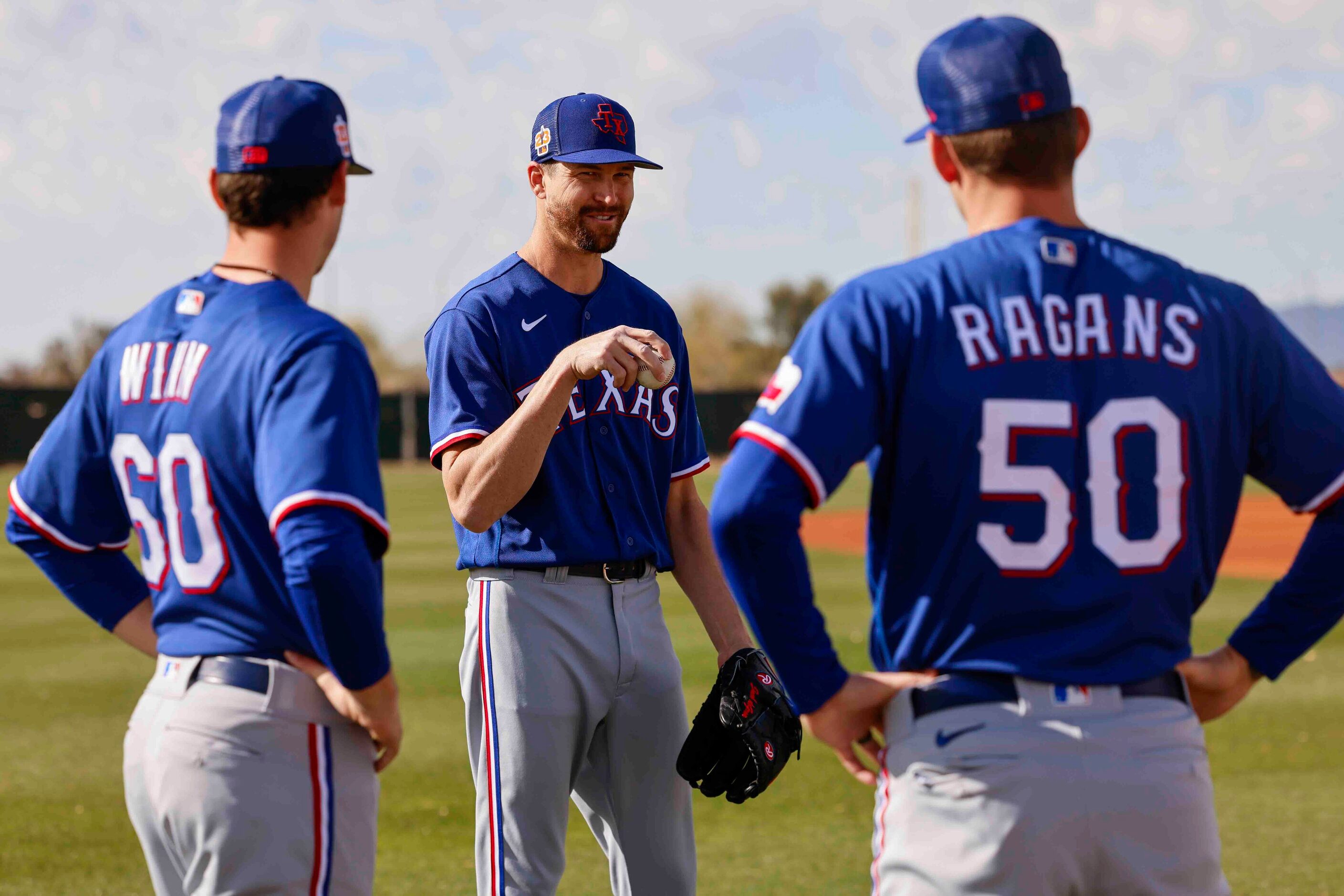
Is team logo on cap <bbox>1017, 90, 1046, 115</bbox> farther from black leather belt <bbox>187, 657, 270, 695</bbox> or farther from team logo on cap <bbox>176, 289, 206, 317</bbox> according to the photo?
black leather belt <bbox>187, 657, 270, 695</bbox>

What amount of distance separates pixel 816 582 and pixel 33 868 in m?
9.93

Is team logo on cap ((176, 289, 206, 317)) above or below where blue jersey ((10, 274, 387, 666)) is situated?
above

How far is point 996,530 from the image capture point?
2094 mm

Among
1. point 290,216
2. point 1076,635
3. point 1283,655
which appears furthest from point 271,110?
point 1283,655

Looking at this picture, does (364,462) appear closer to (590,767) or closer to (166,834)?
(166,834)

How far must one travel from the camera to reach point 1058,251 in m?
2.17

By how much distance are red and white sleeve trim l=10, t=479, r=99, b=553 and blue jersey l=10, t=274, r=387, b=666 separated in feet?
0.82

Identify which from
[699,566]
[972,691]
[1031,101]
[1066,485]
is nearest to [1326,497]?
[1066,485]

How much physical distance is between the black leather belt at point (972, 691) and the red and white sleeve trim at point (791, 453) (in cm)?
36

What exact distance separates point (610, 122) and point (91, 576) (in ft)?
5.34

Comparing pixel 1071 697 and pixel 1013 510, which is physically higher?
pixel 1013 510

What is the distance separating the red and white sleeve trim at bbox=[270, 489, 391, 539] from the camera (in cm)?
224

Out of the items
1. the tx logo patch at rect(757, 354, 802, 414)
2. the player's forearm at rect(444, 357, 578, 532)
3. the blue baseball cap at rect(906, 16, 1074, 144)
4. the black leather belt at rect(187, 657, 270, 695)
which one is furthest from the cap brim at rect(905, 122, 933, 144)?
the black leather belt at rect(187, 657, 270, 695)

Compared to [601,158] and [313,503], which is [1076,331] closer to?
[313,503]
